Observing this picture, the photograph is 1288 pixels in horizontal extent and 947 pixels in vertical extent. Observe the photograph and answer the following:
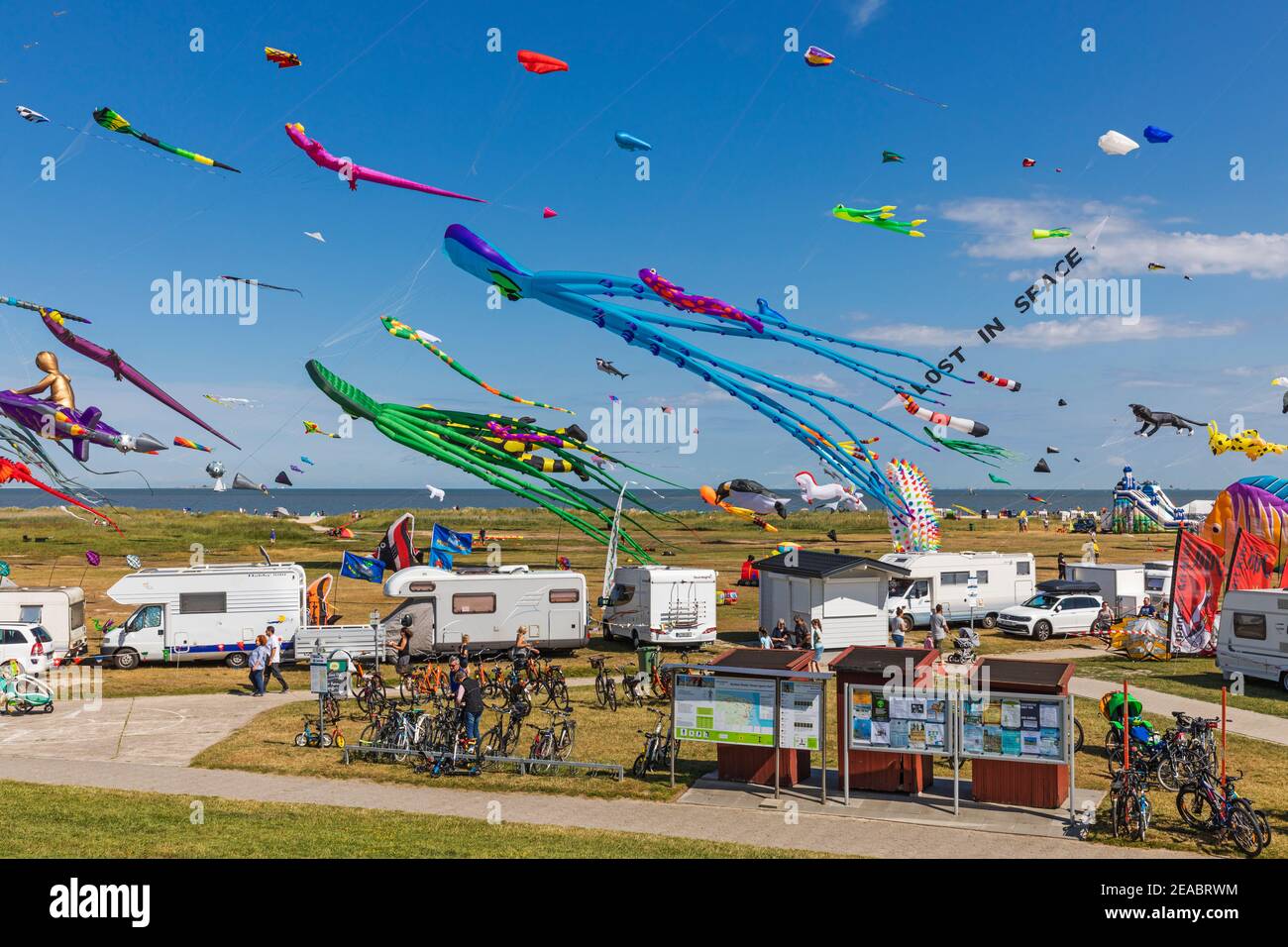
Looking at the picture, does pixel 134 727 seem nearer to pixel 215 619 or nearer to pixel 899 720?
pixel 215 619

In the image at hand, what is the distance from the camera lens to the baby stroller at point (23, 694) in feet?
68.4

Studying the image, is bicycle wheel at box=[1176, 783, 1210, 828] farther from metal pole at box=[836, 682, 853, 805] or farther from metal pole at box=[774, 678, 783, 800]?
metal pole at box=[774, 678, 783, 800]

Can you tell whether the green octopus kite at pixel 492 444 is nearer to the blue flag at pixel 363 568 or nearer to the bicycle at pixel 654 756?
the blue flag at pixel 363 568

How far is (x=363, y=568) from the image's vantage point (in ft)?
116

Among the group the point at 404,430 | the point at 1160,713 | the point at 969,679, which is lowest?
the point at 1160,713

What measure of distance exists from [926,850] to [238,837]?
8.39 m

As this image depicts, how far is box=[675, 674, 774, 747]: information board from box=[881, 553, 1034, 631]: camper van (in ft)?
61.6

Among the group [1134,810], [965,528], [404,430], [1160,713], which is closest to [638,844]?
[1134,810]

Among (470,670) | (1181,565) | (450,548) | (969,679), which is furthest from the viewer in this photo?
(450,548)

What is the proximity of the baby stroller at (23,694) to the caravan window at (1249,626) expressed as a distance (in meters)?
27.5

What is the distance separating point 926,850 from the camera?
487 inches

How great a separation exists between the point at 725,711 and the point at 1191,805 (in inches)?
254
